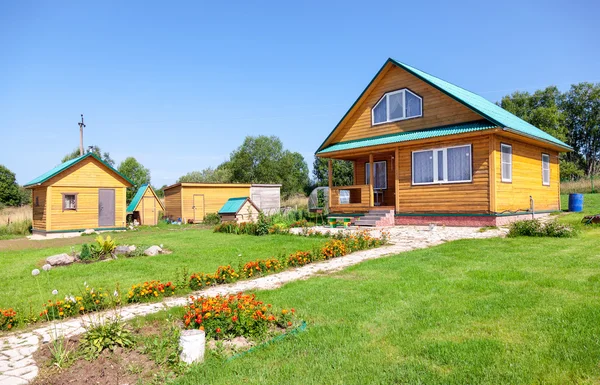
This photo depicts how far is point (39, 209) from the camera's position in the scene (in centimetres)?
2341

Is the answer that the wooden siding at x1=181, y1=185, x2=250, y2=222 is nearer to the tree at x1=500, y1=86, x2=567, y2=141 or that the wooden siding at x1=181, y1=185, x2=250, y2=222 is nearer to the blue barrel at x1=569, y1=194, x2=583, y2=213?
the blue barrel at x1=569, y1=194, x2=583, y2=213

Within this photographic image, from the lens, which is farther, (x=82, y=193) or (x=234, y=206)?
(x=82, y=193)

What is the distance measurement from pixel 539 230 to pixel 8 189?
55815mm

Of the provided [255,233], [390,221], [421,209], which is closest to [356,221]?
[390,221]

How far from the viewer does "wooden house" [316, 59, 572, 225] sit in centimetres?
1510

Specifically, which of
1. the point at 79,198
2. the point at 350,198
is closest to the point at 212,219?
the point at 79,198

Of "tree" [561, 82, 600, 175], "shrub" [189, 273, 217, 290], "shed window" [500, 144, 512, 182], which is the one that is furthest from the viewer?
"tree" [561, 82, 600, 175]

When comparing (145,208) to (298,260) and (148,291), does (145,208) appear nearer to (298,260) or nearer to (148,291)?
(298,260)

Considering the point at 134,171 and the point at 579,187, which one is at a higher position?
the point at 134,171

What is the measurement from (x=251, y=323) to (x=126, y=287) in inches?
143

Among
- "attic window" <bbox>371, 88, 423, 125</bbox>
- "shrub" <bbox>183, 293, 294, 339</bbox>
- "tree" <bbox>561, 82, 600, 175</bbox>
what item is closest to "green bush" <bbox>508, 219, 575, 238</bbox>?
"attic window" <bbox>371, 88, 423, 125</bbox>

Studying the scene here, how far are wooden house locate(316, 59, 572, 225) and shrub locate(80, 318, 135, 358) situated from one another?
1343cm

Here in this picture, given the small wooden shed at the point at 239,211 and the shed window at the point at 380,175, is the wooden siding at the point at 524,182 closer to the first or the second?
the shed window at the point at 380,175

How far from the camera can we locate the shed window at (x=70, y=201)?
74.3 ft
